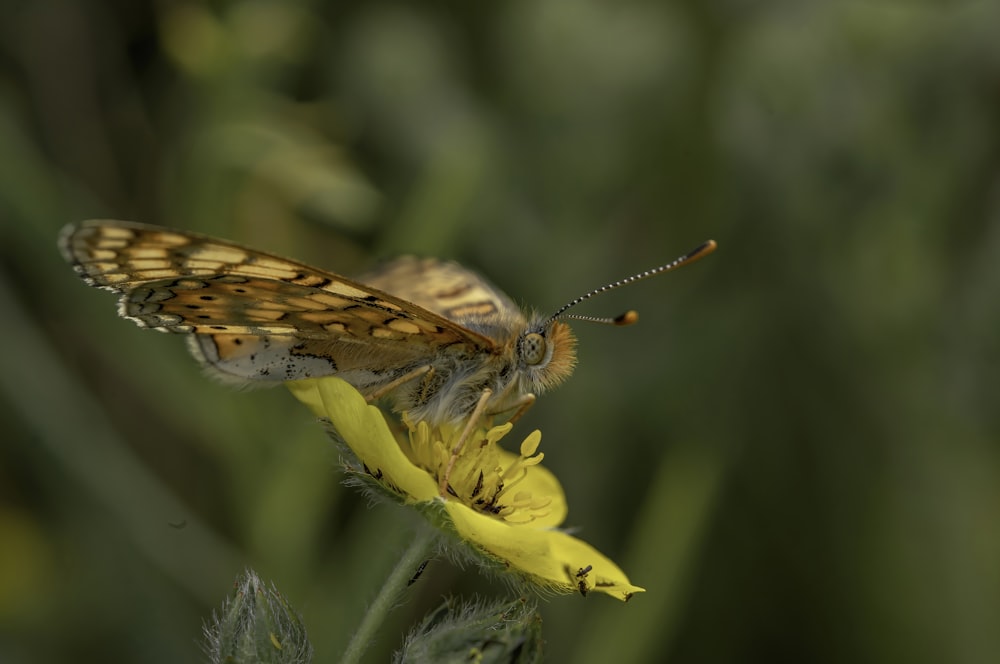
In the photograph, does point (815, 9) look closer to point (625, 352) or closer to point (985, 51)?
point (985, 51)

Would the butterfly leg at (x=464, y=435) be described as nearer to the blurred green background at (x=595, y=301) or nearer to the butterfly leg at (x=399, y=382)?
the butterfly leg at (x=399, y=382)

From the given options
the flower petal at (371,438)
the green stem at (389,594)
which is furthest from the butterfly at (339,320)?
the green stem at (389,594)

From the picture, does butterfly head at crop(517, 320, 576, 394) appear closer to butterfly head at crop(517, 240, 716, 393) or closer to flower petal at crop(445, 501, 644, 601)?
butterfly head at crop(517, 240, 716, 393)

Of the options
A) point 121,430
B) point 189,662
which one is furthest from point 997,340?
→ point 121,430

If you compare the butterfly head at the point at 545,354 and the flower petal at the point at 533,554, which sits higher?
the butterfly head at the point at 545,354

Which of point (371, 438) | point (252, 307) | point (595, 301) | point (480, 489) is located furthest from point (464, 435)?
point (595, 301)

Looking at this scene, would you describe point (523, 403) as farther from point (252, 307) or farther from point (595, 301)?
point (595, 301)

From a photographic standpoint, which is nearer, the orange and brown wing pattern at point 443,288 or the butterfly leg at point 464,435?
the butterfly leg at point 464,435
